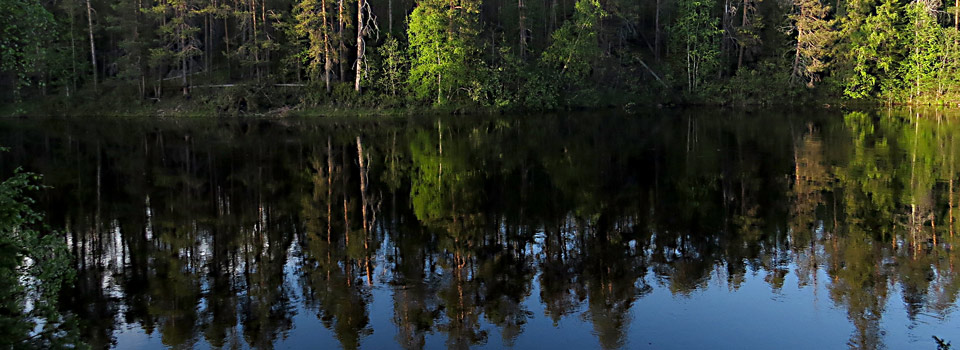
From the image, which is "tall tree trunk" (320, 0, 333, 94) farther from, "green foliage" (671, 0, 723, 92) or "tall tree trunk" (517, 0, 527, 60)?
"green foliage" (671, 0, 723, 92)

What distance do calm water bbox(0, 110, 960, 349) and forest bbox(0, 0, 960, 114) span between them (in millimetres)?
24533

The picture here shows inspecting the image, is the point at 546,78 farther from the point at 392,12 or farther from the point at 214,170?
the point at 214,170

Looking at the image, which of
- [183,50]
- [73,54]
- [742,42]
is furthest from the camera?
[742,42]

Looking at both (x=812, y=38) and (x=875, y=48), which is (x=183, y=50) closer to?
(x=812, y=38)

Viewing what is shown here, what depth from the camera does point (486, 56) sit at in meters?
55.1

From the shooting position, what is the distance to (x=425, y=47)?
166 ft

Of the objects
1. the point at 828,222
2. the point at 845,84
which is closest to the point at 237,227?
the point at 828,222

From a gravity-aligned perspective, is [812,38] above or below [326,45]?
above

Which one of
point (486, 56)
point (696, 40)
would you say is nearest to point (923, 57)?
point (696, 40)

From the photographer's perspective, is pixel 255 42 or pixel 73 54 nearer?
pixel 255 42

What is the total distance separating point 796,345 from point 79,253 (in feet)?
41.8

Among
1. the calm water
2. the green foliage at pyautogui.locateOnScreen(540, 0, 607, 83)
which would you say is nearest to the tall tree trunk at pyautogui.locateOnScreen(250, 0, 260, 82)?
the green foliage at pyautogui.locateOnScreen(540, 0, 607, 83)

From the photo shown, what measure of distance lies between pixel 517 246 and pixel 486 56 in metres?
42.9

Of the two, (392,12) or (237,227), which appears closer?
(237,227)
